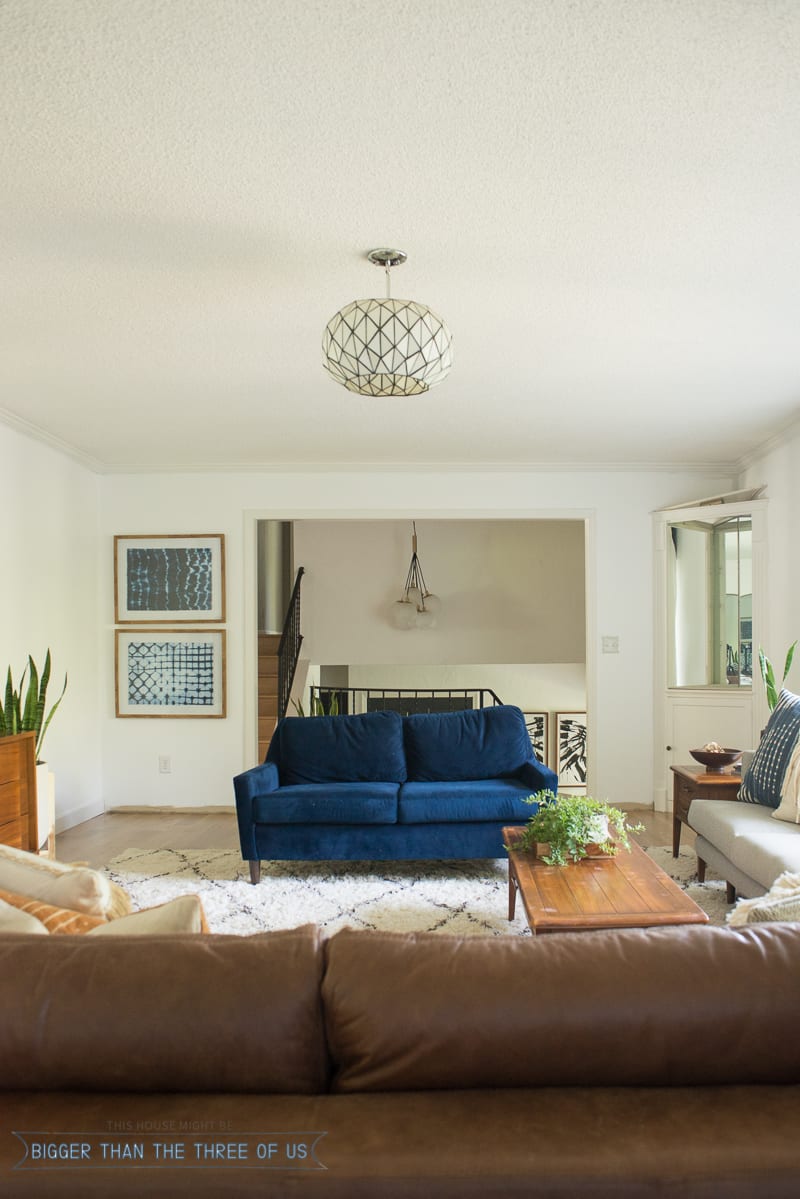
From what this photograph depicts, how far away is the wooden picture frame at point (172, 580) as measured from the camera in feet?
21.7

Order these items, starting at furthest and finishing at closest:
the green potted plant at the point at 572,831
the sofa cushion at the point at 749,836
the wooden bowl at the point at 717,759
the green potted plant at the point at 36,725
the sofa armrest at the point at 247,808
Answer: the wooden bowl at the point at 717,759
the green potted plant at the point at 36,725
the sofa armrest at the point at 247,808
the green potted plant at the point at 572,831
the sofa cushion at the point at 749,836

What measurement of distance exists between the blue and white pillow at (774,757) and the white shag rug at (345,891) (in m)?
0.52

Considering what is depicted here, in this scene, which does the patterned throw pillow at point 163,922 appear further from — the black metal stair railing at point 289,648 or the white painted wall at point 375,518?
the black metal stair railing at point 289,648

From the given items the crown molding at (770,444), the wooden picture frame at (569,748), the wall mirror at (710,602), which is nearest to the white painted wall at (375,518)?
the wall mirror at (710,602)

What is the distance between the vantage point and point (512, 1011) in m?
1.18

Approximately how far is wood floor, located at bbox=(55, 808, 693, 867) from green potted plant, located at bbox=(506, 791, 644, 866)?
1.87 metres

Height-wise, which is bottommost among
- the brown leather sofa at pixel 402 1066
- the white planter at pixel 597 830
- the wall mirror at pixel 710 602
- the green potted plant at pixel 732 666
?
the white planter at pixel 597 830

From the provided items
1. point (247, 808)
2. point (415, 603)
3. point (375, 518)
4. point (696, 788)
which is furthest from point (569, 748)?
point (247, 808)

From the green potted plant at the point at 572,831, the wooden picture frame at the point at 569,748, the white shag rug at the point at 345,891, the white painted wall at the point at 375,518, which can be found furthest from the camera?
the wooden picture frame at the point at 569,748

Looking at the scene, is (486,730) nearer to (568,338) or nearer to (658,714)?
(658,714)

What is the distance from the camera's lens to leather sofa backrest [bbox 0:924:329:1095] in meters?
1.17

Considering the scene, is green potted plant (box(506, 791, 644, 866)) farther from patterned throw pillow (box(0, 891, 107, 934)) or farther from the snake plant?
the snake plant

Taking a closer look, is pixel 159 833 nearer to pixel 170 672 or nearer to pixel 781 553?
pixel 170 672

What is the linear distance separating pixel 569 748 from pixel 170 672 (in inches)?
190
